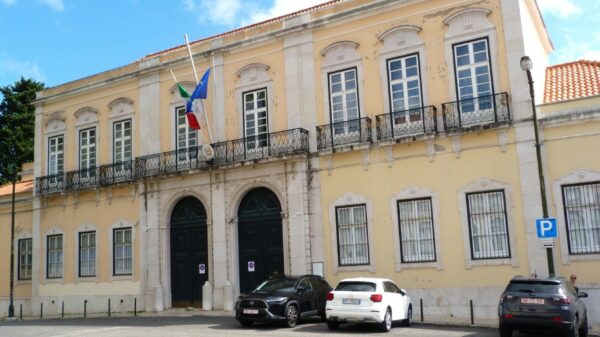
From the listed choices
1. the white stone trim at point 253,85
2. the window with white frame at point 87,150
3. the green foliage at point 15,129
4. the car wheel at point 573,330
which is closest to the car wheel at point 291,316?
the car wheel at point 573,330

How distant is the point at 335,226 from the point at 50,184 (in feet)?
47.6

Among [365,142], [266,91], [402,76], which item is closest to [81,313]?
[266,91]

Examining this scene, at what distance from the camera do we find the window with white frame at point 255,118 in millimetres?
22594

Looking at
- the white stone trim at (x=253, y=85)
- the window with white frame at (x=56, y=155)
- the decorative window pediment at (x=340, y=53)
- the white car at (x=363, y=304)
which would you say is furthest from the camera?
the window with white frame at (x=56, y=155)

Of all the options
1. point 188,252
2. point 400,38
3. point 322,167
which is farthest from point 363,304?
point 188,252

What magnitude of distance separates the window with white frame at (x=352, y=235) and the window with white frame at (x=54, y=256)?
13666 millimetres

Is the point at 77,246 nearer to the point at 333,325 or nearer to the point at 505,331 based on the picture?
the point at 333,325

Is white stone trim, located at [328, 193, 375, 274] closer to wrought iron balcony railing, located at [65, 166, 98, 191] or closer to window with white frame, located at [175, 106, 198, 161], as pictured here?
window with white frame, located at [175, 106, 198, 161]

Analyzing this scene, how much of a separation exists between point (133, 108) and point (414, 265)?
14.0 meters

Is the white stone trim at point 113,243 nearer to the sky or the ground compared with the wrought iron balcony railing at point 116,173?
nearer to the ground

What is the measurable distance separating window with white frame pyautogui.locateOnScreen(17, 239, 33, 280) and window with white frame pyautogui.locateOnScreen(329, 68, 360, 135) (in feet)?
54.9

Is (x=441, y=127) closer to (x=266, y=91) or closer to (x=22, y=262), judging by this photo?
(x=266, y=91)

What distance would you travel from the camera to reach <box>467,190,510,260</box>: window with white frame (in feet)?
59.4

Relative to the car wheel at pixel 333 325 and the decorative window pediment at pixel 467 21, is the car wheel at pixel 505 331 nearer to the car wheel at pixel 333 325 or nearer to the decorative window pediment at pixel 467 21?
the car wheel at pixel 333 325
